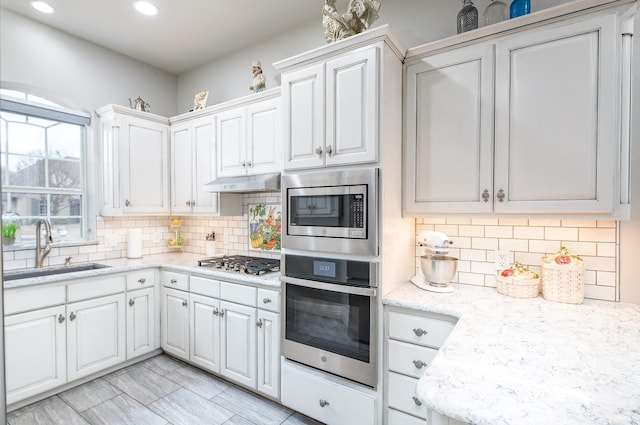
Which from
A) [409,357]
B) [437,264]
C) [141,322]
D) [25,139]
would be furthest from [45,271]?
[437,264]

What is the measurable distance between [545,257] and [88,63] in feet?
13.7

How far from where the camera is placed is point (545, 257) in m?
1.93

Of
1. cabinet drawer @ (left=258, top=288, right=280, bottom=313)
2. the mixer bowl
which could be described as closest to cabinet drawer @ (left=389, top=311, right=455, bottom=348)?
the mixer bowl

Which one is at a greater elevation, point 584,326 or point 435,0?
Answer: point 435,0

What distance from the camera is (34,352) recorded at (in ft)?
7.67

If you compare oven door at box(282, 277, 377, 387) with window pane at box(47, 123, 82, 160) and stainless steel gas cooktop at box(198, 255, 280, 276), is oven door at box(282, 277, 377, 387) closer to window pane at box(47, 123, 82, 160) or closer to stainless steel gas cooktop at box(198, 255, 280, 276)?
stainless steel gas cooktop at box(198, 255, 280, 276)

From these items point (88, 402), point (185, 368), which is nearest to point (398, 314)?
point (185, 368)

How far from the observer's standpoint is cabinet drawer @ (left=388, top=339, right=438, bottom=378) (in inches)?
68.3

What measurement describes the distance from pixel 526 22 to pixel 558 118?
21.3 inches

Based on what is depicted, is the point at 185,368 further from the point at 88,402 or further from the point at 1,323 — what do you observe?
the point at 1,323

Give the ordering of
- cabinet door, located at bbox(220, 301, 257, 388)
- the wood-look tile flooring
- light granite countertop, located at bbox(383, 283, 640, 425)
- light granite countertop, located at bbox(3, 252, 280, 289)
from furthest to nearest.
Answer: cabinet door, located at bbox(220, 301, 257, 388)
light granite countertop, located at bbox(3, 252, 280, 289)
the wood-look tile flooring
light granite countertop, located at bbox(383, 283, 640, 425)

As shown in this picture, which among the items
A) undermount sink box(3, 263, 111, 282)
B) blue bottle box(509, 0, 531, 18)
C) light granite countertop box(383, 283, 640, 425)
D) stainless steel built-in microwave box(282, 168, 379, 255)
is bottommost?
undermount sink box(3, 263, 111, 282)

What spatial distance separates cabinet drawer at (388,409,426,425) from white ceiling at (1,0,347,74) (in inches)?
115

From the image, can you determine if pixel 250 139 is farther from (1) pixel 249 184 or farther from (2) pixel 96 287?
(2) pixel 96 287
